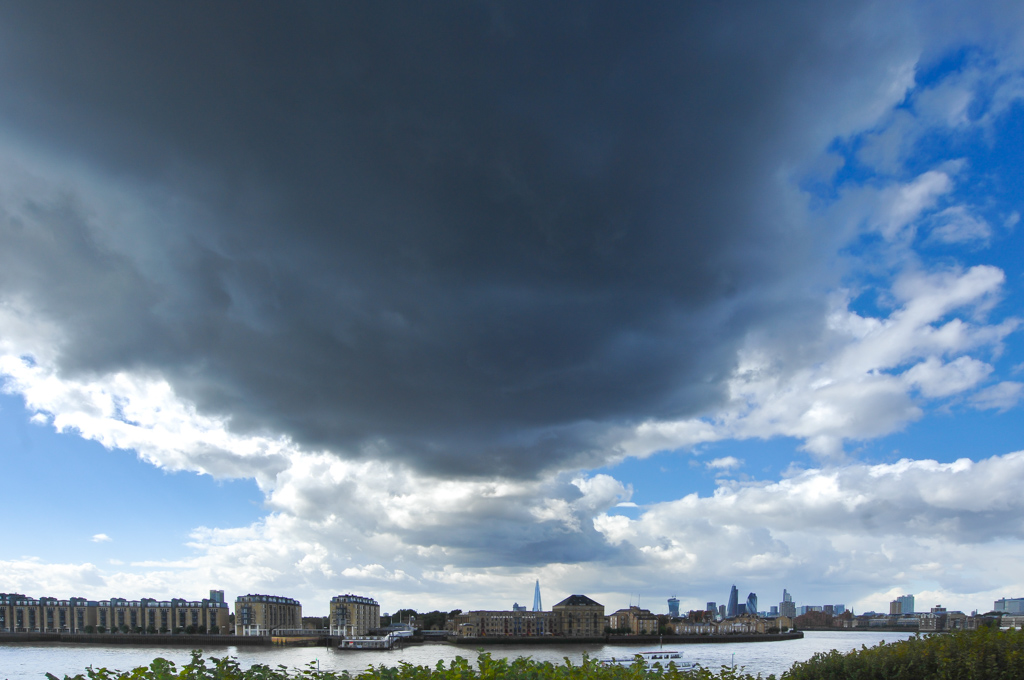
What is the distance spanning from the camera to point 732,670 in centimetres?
1143

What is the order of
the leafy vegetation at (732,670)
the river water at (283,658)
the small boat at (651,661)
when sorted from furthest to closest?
the river water at (283,658) → the small boat at (651,661) → the leafy vegetation at (732,670)

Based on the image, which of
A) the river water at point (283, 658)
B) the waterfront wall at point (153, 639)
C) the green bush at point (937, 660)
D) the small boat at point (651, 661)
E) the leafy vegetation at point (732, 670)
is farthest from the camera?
the waterfront wall at point (153, 639)

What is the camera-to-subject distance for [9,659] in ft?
405

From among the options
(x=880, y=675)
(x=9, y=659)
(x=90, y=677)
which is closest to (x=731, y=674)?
(x=880, y=675)

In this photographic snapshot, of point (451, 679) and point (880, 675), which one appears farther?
point (880, 675)

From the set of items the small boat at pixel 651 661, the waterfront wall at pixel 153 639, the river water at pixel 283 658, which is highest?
the small boat at pixel 651 661

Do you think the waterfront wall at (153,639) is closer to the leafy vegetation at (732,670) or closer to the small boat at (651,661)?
the small boat at (651,661)

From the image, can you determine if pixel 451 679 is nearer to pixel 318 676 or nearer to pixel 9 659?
pixel 318 676

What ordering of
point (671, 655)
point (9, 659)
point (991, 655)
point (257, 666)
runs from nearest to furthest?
point (257, 666), point (991, 655), point (9, 659), point (671, 655)

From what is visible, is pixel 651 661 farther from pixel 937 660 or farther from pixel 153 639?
pixel 153 639

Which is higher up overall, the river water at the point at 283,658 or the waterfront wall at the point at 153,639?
the river water at the point at 283,658

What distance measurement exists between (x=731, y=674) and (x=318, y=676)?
7.16 metres

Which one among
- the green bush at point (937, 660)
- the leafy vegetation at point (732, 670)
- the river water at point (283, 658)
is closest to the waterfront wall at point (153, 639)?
the river water at point (283, 658)

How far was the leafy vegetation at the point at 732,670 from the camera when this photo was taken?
25.0 feet
